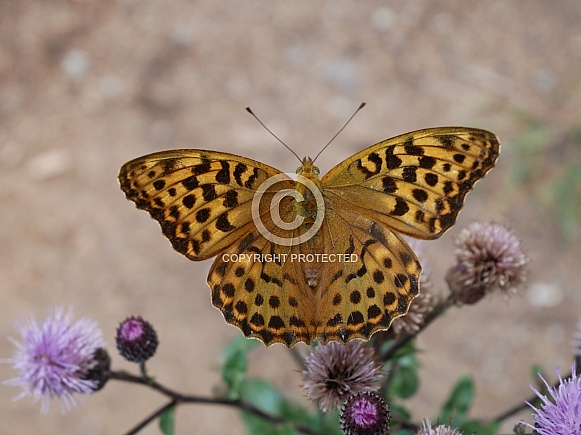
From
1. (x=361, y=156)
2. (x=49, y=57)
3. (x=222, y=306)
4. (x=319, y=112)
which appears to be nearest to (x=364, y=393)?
(x=222, y=306)

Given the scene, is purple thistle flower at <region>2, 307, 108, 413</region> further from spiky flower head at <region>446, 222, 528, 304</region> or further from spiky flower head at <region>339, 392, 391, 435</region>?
spiky flower head at <region>446, 222, 528, 304</region>

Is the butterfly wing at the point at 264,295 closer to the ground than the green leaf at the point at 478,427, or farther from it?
farther from it

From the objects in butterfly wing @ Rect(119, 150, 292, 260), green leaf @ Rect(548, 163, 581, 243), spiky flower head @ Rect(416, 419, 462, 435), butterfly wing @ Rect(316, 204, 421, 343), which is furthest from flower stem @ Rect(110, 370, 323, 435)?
green leaf @ Rect(548, 163, 581, 243)

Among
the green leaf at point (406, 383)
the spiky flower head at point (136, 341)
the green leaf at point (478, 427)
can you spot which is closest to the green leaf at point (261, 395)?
the green leaf at point (406, 383)

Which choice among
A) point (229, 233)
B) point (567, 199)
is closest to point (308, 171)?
point (229, 233)

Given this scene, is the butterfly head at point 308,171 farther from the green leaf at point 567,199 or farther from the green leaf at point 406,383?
the green leaf at point 567,199

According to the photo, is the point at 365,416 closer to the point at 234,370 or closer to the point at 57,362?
the point at 234,370

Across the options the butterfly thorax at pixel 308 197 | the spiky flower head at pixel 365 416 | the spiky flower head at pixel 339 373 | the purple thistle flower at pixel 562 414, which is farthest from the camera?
the butterfly thorax at pixel 308 197
